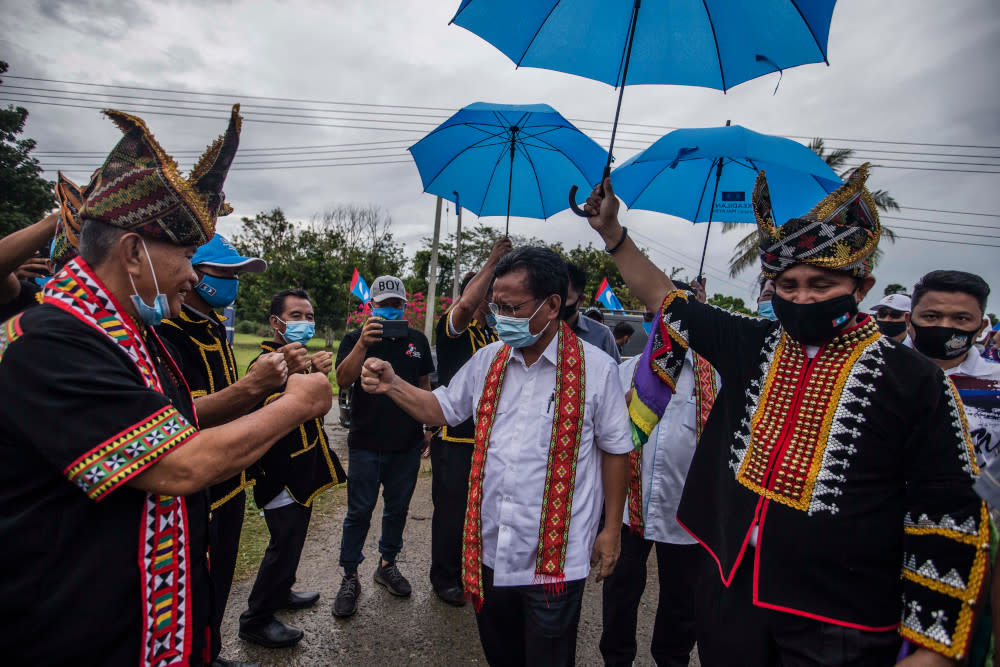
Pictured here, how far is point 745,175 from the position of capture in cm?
391

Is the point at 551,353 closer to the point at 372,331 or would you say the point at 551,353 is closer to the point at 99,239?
the point at 372,331

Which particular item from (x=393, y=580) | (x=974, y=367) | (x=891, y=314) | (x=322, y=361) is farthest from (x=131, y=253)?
(x=891, y=314)

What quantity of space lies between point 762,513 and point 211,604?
1.95 metres

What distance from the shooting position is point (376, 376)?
234cm

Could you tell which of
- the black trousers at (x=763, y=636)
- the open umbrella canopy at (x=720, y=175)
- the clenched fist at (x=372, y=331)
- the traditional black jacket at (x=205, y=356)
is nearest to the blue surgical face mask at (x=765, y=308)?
the open umbrella canopy at (x=720, y=175)

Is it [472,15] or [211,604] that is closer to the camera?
[211,604]

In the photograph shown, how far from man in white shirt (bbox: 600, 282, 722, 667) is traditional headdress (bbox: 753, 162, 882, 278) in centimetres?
109

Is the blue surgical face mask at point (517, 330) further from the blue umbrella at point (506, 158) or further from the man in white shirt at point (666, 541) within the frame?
the blue umbrella at point (506, 158)

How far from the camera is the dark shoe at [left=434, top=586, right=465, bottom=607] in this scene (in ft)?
11.9

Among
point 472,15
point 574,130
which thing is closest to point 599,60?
point 472,15

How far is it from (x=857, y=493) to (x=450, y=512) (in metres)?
2.72

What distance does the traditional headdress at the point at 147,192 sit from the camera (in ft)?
4.73

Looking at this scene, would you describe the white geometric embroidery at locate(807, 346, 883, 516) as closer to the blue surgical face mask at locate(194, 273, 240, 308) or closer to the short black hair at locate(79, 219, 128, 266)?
the short black hair at locate(79, 219, 128, 266)

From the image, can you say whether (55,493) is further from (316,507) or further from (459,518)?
(316,507)
